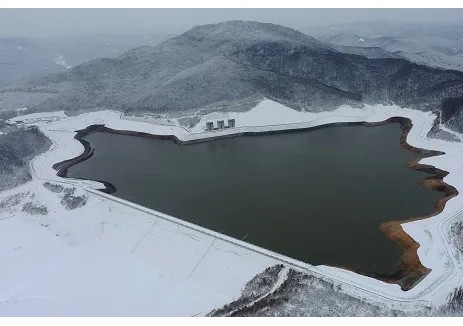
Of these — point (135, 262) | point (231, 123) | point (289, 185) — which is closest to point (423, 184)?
point (289, 185)

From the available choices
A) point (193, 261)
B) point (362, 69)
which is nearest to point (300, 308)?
point (193, 261)

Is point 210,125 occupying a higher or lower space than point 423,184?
higher

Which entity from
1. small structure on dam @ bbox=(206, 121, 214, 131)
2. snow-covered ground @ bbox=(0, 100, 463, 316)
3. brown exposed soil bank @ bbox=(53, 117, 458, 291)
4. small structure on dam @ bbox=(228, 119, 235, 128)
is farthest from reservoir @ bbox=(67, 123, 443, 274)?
small structure on dam @ bbox=(206, 121, 214, 131)

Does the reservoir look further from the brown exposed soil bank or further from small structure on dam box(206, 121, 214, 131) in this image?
small structure on dam box(206, 121, 214, 131)

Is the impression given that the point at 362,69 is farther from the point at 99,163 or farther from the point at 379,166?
the point at 99,163

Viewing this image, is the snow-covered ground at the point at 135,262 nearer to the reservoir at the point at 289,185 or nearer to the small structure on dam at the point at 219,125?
the reservoir at the point at 289,185

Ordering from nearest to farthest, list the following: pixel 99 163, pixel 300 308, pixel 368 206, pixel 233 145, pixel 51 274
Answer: pixel 300 308
pixel 51 274
pixel 368 206
pixel 99 163
pixel 233 145

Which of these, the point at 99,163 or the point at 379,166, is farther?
the point at 99,163

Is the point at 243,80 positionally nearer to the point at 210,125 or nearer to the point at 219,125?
the point at 219,125
